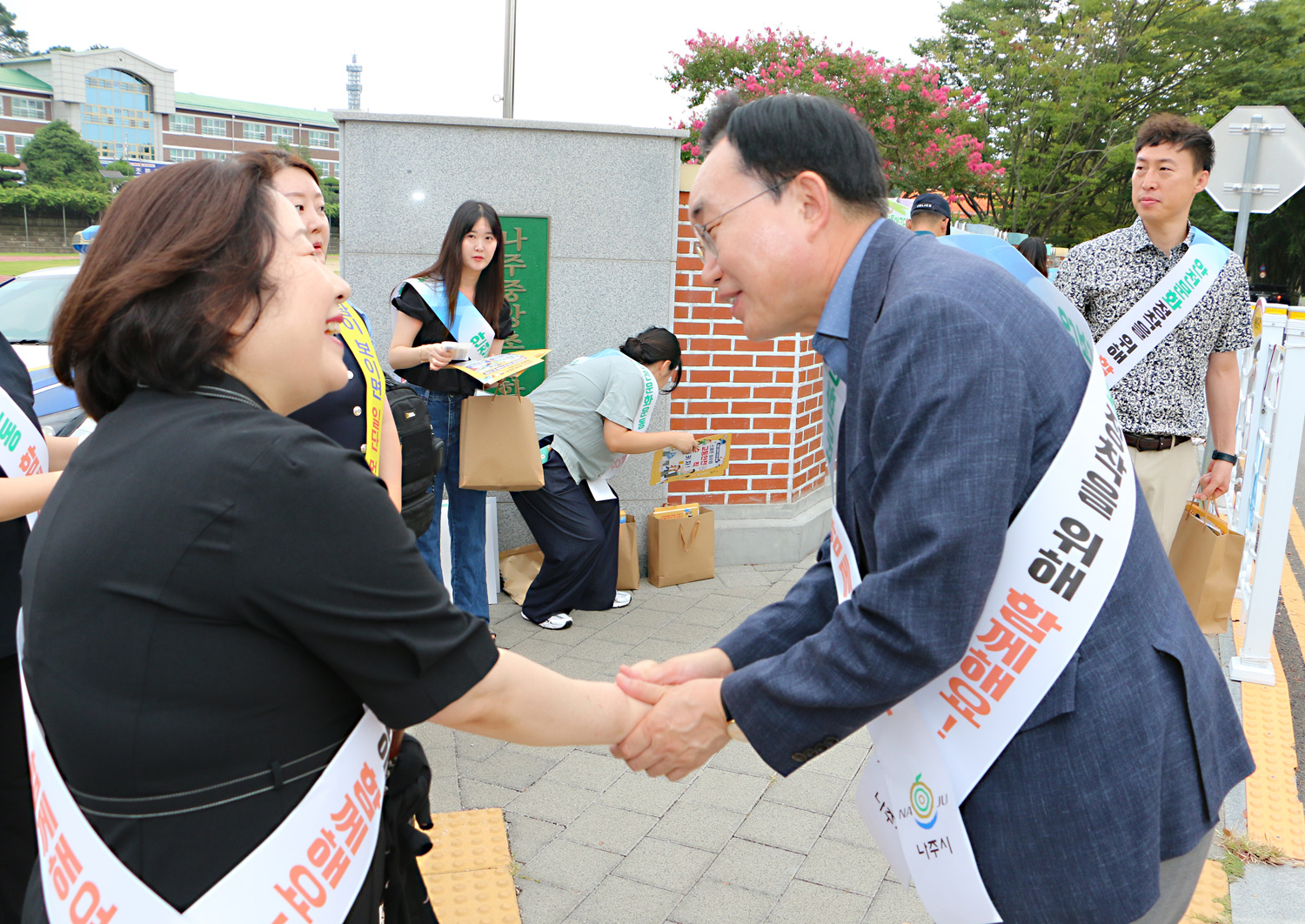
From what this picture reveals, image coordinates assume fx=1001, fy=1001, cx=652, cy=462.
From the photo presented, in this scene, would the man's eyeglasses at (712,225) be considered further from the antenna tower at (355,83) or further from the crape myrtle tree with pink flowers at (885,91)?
the antenna tower at (355,83)

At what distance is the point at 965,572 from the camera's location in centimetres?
135

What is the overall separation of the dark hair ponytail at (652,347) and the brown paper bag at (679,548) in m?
1.03

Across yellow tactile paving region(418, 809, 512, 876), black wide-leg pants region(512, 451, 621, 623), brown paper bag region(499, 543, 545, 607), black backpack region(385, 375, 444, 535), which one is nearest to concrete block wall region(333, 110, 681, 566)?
brown paper bag region(499, 543, 545, 607)

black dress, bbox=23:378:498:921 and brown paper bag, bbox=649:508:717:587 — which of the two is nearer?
black dress, bbox=23:378:498:921

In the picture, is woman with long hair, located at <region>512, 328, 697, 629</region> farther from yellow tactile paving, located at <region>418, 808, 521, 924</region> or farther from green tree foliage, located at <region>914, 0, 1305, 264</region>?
green tree foliage, located at <region>914, 0, 1305, 264</region>

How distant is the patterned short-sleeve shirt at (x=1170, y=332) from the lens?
4.00m

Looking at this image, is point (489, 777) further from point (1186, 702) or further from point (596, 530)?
point (1186, 702)

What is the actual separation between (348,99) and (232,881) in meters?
45.6

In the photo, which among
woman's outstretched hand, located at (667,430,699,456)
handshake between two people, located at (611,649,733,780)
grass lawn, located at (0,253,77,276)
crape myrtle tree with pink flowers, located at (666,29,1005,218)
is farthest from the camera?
grass lawn, located at (0,253,77,276)

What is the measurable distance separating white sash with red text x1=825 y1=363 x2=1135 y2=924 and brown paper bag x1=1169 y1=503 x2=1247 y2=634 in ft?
9.83

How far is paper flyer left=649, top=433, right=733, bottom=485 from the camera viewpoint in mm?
5836

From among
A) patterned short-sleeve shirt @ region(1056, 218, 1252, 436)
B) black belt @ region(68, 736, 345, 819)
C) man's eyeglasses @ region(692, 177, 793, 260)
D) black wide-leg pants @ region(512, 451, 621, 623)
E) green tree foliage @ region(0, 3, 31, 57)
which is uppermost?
green tree foliage @ region(0, 3, 31, 57)

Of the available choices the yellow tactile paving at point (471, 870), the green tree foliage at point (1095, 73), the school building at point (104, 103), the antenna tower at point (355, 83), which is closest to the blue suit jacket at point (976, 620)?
the yellow tactile paving at point (471, 870)

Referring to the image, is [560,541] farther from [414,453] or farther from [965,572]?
[965,572]
